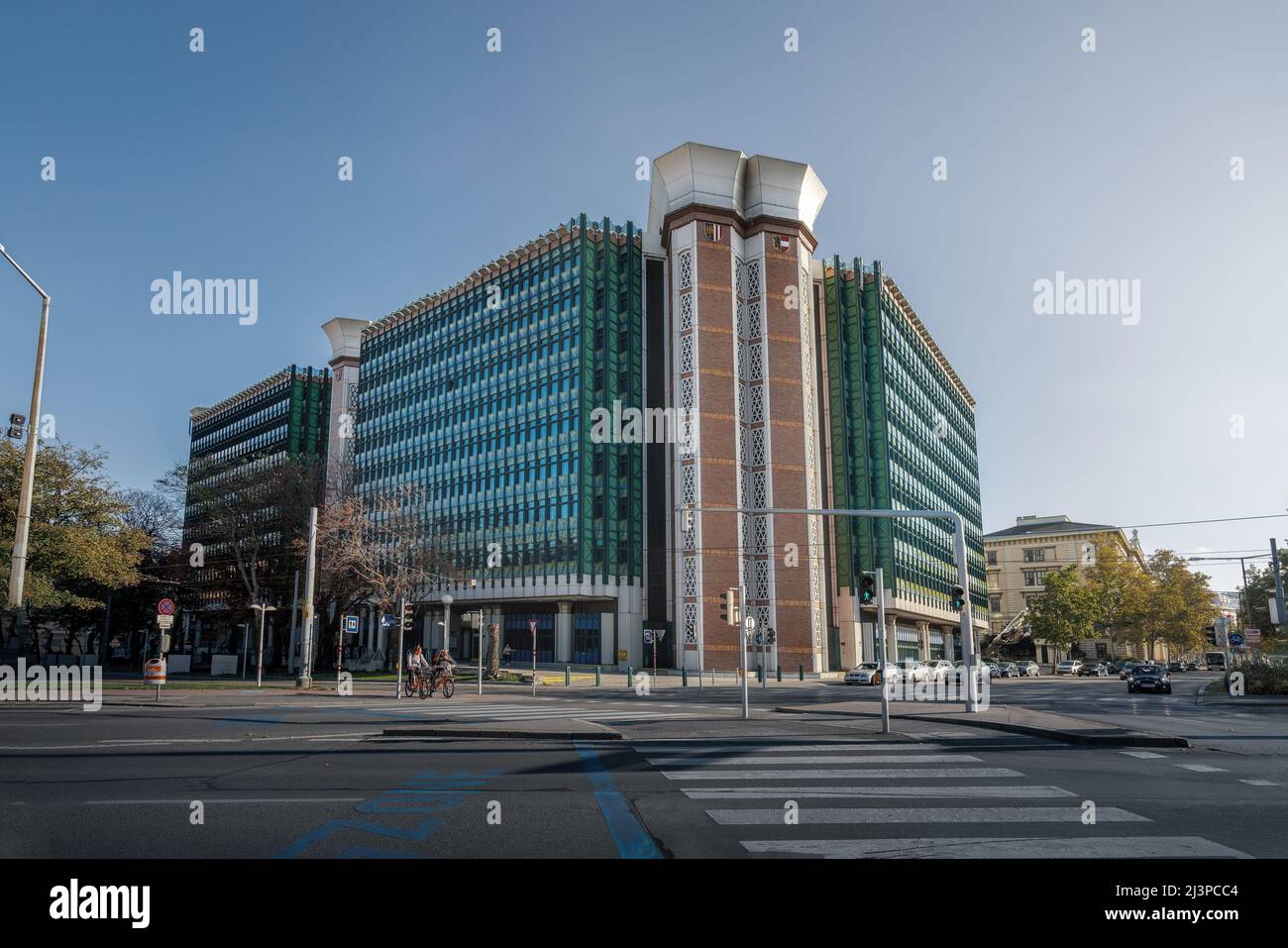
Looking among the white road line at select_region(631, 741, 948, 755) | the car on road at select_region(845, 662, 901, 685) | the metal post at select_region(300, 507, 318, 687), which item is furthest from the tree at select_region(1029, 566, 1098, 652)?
the white road line at select_region(631, 741, 948, 755)

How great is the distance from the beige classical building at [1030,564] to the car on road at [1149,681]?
2275 inches

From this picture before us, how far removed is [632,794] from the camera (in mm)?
8648

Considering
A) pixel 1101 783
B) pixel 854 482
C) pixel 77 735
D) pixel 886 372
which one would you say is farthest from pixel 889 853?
pixel 886 372

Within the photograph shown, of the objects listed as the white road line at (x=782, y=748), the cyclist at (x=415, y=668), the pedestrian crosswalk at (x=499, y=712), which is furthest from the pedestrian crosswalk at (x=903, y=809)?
the cyclist at (x=415, y=668)

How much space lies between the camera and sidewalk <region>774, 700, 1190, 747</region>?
45.5 feet

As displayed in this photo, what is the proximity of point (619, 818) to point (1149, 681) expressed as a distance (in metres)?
38.3

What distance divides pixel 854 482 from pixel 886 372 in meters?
10.8

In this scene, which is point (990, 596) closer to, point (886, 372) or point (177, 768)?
point (886, 372)

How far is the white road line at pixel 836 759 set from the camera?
11188mm

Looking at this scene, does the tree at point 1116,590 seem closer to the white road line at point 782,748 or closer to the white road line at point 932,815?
the white road line at point 782,748

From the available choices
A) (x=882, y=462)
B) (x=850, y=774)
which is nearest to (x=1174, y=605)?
(x=882, y=462)

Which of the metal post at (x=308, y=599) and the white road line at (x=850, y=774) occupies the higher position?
the metal post at (x=308, y=599)

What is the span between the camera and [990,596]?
10506cm

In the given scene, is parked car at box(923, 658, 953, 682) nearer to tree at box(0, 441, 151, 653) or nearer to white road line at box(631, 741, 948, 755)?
white road line at box(631, 741, 948, 755)
